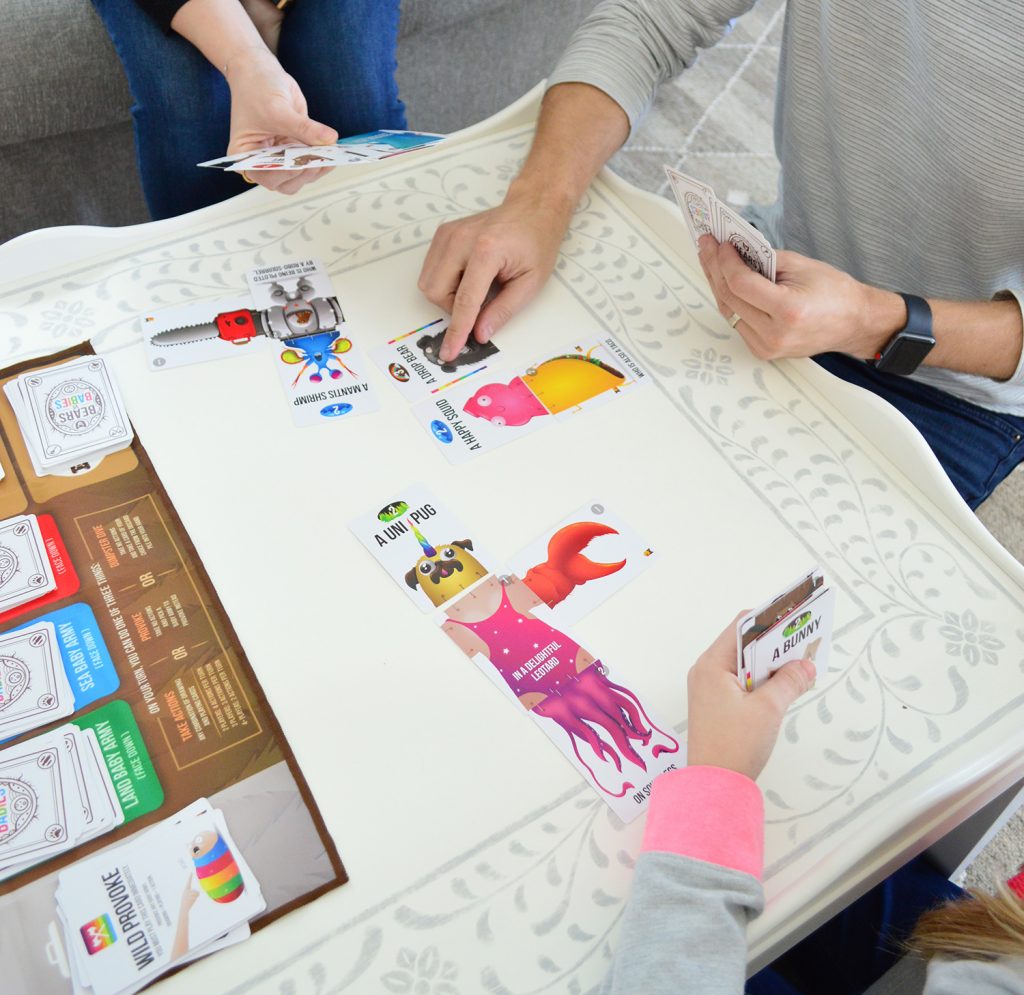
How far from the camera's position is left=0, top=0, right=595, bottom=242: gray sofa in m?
1.55

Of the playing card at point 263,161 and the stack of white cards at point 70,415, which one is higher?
the playing card at point 263,161

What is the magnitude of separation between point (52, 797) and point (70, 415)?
1.30ft

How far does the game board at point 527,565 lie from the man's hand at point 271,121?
5cm

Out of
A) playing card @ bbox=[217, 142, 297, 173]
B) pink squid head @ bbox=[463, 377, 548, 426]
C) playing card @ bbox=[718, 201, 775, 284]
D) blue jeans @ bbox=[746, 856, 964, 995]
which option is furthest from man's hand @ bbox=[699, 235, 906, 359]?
blue jeans @ bbox=[746, 856, 964, 995]

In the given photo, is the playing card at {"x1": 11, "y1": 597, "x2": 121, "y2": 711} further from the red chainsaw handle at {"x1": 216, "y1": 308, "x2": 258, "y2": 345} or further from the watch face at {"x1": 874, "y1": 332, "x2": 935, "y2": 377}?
the watch face at {"x1": 874, "y1": 332, "x2": 935, "y2": 377}

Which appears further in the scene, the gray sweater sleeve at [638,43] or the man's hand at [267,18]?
the man's hand at [267,18]

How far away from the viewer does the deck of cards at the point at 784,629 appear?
730 millimetres

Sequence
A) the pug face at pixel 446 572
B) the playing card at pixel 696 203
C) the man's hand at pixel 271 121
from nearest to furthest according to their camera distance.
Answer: the pug face at pixel 446 572, the playing card at pixel 696 203, the man's hand at pixel 271 121

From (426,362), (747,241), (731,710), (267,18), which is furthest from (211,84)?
(731,710)

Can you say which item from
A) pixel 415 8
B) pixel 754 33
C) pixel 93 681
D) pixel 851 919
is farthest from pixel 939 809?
pixel 754 33

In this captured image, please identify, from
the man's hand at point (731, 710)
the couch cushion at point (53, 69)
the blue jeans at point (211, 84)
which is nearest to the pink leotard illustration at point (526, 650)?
the man's hand at point (731, 710)

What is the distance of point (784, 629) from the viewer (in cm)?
76

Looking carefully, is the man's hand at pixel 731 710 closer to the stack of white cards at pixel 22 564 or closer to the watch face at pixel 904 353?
the watch face at pixel 904 353

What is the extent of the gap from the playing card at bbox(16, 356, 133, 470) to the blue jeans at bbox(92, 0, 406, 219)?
0.58 m
